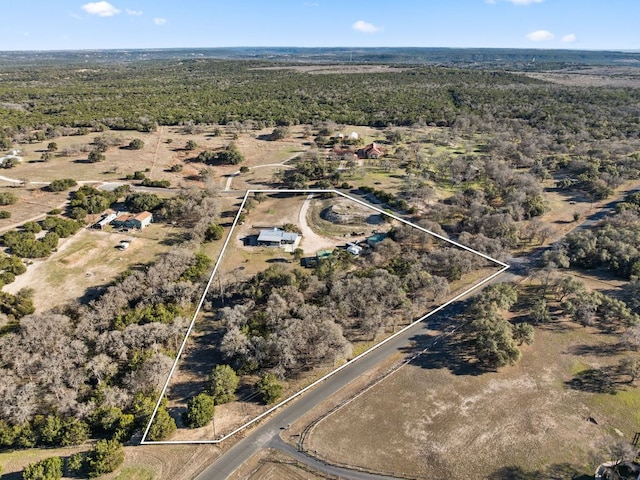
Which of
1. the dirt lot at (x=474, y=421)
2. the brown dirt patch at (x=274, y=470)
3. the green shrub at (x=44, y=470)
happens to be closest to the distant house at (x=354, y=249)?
the dirt lot at (x=474, y=421)

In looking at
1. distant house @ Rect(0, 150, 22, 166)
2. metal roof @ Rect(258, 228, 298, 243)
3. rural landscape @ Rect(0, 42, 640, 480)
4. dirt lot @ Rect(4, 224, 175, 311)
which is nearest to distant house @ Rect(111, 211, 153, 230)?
rural landscape @ Rect(0, 42, 640, 480)

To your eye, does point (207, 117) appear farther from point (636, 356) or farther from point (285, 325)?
point (636, 356)

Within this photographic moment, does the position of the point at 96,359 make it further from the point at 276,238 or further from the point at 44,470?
the point at 276,238

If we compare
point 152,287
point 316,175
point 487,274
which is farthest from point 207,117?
point 487,274

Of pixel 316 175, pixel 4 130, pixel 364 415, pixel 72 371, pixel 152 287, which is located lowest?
pixel 364 415

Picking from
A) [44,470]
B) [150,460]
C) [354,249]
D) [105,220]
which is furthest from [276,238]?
[44,470]

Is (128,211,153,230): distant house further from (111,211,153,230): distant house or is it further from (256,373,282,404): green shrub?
(256,373,282,404): green shrub

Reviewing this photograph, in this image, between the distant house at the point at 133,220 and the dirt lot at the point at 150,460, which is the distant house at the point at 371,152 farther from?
the dirt lot at the point at 150,460
